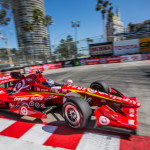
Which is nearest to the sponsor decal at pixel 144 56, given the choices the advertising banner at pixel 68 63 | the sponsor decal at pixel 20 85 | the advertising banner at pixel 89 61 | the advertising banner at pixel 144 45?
the advertising banner at pixel 144 45

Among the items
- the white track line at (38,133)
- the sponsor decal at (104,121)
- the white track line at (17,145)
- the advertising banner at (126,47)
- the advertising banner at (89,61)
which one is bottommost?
the white track line at (17,145)

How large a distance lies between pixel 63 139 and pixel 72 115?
0.57m

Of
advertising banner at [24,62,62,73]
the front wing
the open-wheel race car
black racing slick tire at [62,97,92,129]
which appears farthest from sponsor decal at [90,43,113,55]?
black racing slick tire at [62,97,92,129]

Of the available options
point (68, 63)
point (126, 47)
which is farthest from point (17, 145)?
point (126, 47)

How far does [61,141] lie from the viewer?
2941 millimetres

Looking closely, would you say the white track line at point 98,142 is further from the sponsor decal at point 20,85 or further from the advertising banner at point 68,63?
the advertising banner at point 68,63

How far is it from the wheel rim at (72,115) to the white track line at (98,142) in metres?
0.39

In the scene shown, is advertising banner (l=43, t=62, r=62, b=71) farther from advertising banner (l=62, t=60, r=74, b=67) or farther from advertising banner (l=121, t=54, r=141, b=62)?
advertising banner (l=121, t=54, r=141, b=62)

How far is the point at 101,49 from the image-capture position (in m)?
20.3

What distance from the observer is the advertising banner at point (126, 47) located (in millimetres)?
19406

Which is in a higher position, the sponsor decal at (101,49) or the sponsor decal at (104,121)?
the sponsor decal at (101,49)

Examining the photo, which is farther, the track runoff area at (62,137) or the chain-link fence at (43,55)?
the chain-link fence at (43,55)

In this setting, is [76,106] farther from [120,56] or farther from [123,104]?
[120,56]

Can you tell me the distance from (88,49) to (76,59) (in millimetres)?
2371
